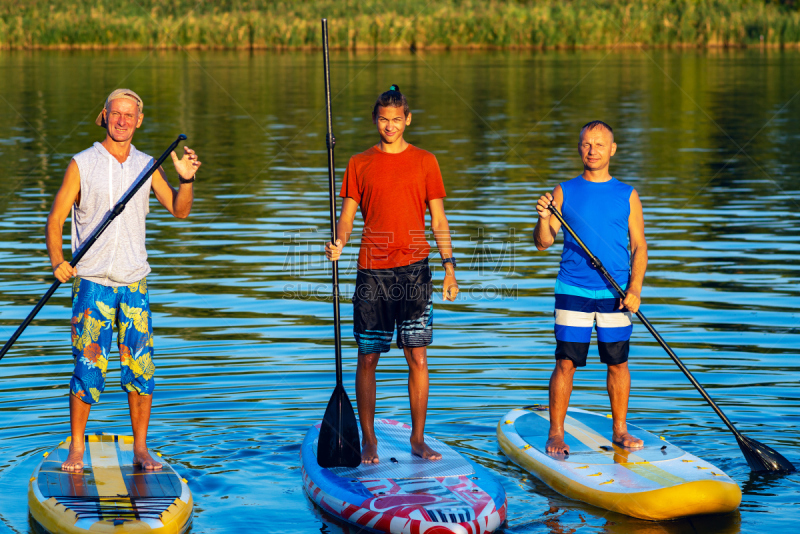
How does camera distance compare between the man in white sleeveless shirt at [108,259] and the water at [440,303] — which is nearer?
the man in white sleeveless shirt at [108,259]

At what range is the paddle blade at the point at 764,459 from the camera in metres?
6.04

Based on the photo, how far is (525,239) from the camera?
13.5m

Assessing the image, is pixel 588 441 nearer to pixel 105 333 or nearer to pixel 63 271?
pixel 105 333

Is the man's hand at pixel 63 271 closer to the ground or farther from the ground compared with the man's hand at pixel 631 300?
farther from the ground

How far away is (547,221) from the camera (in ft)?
20.4

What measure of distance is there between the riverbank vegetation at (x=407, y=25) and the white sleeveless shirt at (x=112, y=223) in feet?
132

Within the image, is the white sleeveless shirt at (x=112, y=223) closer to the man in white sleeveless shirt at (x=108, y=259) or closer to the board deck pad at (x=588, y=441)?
the man in white sleeveless shirt at (x=108, y=259)

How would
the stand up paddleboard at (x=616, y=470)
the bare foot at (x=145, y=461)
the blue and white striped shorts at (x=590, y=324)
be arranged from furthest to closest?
the blue and white striped shorts at (x=590, y=324) < the bare foot at (x=145, y=461) < the stand up paddleboard at (x=616, y=470)

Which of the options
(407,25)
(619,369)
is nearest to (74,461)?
(619,369)

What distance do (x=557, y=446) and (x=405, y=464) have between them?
3.19 ft

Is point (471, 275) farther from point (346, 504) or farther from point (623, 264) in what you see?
point (346, 504)

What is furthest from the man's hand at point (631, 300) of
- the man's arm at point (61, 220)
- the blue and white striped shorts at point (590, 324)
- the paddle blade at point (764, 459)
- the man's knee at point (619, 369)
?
the man's arm at point (61, 220)

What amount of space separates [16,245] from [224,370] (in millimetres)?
6032

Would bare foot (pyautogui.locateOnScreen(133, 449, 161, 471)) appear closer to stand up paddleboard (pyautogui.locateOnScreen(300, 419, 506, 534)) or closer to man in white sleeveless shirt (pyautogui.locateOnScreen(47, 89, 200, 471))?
man in white sleeveless shirt (pyautogui.locateOnScreen(47, 89, 200, 471))
